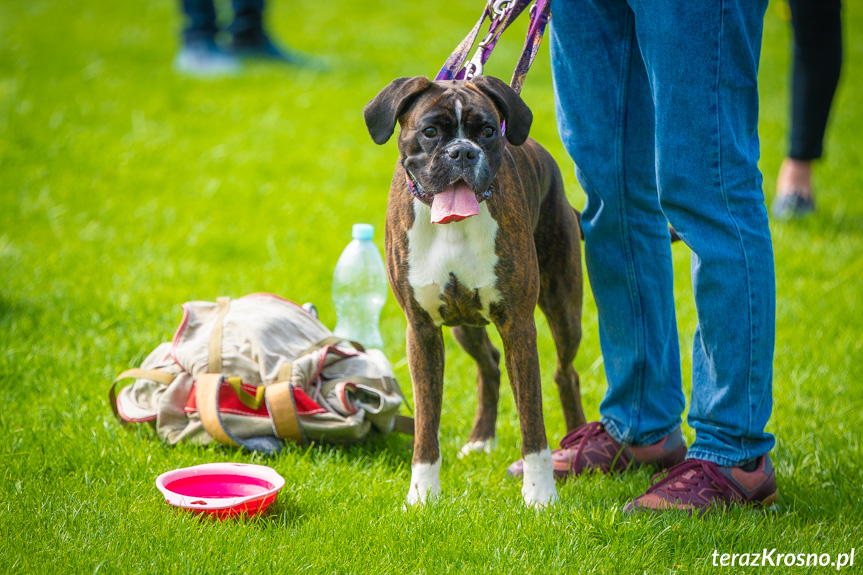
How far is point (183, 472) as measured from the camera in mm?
3082

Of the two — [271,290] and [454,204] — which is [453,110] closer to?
[454,204]

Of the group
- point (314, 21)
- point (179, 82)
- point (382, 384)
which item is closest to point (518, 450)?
point (382, 384)

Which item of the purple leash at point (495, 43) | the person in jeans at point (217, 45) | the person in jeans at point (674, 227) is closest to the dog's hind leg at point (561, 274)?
the person in jeans at point (674, 227)

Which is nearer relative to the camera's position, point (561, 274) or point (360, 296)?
point (561, 274)

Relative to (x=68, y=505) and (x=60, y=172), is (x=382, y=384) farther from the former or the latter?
(x=60, y=172)

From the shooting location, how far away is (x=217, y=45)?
1073 centimetres

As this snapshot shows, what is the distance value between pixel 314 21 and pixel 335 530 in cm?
1215

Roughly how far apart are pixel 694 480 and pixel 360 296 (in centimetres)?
240

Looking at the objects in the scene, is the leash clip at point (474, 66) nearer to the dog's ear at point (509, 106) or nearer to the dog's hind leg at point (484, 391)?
the dog's ear at point (509, 106)

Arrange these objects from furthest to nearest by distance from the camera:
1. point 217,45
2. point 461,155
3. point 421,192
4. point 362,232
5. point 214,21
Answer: point 217,45 < point 214,21 < point 362,232 < point 421,192 < point 461,155

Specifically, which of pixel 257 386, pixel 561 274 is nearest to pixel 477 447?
pixel 561 274

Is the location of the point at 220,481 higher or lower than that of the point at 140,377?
lower

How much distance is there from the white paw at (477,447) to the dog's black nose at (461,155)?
155 cm

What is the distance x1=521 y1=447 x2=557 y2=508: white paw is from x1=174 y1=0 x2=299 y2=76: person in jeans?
8.37 metres
